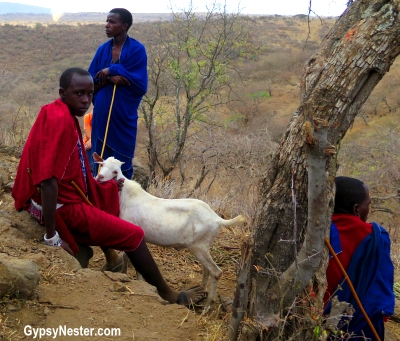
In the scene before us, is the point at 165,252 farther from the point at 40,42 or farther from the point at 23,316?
the point at 40,42

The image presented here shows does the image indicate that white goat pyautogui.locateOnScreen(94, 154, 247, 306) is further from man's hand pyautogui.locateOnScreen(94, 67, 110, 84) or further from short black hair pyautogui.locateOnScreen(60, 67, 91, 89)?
man's hand pyautogui.locateOnScreen(94, 67, 110, 84)

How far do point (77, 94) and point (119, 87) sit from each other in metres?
1.48

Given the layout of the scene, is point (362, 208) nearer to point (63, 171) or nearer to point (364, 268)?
point (364, 268)

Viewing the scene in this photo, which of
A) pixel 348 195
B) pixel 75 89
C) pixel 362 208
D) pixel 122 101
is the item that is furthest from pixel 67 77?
pixel 362 208

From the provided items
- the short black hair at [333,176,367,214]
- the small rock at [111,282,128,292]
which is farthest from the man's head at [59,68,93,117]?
the short black hair at [333,176,367,214]

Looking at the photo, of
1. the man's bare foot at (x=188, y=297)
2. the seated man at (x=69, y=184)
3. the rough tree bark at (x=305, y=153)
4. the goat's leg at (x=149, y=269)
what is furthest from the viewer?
the man's bare foot at (x=188, y=297)

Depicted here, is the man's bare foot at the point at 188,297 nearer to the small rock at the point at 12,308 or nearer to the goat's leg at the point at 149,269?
the goat's leg at the point at 149,269

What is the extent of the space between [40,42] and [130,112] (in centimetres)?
3707

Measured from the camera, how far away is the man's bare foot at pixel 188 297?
10.6ft

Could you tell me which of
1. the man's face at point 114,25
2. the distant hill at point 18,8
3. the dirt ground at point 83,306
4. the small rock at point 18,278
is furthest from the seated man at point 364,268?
the distant hill at point 18,8

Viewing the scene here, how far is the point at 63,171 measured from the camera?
111 inches

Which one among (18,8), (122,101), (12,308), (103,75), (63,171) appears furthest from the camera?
(18,8)

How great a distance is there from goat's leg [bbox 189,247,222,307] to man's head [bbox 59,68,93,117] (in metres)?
1.29

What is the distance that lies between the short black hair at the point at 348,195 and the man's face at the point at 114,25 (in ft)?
8.73
